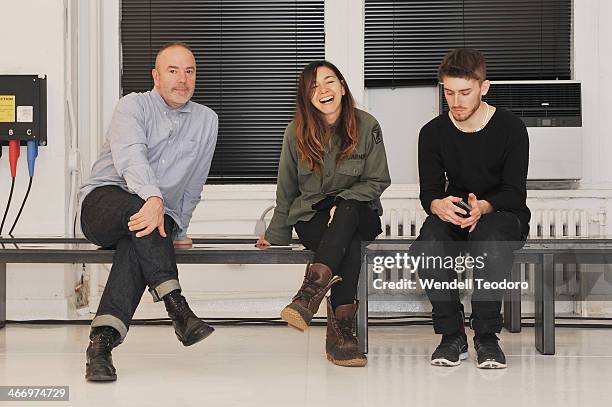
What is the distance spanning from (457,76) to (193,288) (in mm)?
1737

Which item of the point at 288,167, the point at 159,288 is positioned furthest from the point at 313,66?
the point at 159,288

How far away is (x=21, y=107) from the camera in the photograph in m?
3.61

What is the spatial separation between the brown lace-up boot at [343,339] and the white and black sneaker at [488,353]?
1.07 ft

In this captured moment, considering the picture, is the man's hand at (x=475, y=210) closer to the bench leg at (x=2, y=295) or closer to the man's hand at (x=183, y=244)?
the man's hand at (x=183, y=244)

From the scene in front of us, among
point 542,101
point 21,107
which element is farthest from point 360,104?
point 21,107

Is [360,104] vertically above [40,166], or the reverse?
[360,104]

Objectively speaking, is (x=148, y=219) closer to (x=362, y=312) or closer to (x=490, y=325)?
(x=362, y=312)

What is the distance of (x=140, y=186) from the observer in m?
2.64

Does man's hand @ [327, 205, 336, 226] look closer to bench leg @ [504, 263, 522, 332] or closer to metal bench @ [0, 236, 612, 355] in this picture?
metal bench @ [0, 236, 612, 355]

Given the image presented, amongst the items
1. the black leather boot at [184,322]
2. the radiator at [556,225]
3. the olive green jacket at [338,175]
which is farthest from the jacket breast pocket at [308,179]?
the radiator at [556,225]

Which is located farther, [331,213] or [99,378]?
[331,213]

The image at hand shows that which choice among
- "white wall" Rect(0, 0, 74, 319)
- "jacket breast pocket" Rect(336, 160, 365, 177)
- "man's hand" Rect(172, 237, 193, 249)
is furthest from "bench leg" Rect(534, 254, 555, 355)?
"white wall" Rect(0, 0, 74, 319)

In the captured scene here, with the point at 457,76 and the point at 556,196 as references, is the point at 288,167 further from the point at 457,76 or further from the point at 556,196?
the point at 556,196

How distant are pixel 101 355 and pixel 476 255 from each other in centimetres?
109
